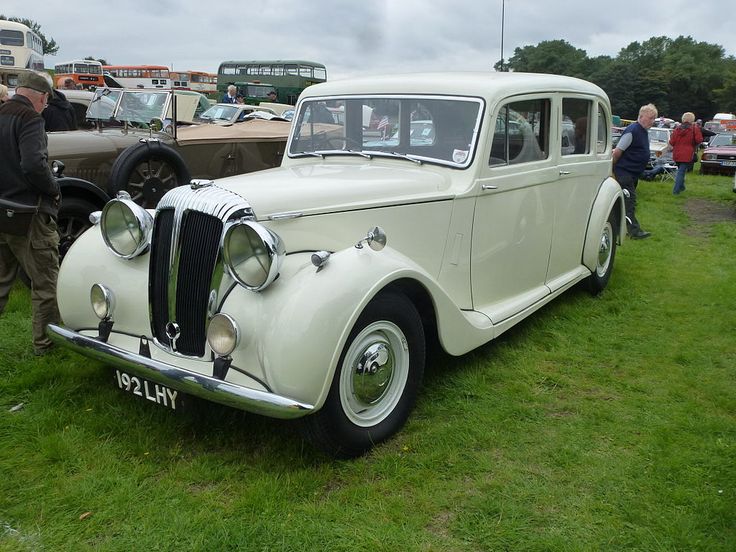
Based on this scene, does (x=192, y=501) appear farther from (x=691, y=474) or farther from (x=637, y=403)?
(x=637, y=403)

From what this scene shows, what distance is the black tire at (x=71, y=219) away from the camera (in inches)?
210

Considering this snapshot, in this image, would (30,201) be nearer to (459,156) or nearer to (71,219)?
(71,219)

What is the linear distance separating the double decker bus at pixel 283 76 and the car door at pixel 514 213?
1069 inches

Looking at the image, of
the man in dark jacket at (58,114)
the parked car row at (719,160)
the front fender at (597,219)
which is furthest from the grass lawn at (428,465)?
the parked car row at (719,160)

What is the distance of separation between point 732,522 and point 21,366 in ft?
12.6

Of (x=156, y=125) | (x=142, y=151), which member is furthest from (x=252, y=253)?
(x=156, y=125)

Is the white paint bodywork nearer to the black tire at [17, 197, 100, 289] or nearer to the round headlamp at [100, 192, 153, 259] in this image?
the round headlamp at [100, 192, 153, 259]

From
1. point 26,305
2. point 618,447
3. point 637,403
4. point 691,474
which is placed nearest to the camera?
point 691,474

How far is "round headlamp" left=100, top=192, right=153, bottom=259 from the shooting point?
3238 millimetres

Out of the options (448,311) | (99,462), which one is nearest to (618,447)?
(448,311)

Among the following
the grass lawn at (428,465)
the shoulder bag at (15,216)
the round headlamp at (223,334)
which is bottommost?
the grass lawn at (428,465)

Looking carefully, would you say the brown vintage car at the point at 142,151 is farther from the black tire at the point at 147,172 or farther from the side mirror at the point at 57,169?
the side mirror at the point at 57,169

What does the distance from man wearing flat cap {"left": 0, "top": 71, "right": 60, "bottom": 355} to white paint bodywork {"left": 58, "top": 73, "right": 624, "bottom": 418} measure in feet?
1.71

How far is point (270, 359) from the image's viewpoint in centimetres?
255
